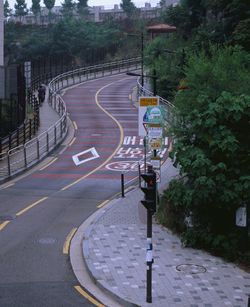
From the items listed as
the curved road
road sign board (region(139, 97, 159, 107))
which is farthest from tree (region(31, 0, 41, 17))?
road sign board (region(139, 97, 159, 107))

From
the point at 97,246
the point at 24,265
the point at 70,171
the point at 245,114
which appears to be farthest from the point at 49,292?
the point at 70,171

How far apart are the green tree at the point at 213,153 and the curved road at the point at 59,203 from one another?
3.72 m

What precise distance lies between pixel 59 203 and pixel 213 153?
8.90 m

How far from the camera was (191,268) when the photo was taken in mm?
13516

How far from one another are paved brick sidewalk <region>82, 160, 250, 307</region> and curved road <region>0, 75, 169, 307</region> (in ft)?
2.74

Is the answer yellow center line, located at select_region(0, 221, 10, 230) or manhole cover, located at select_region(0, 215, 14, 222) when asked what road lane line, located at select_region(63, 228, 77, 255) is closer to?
yellow center line, located at select_region(0, 221, 10, 230)

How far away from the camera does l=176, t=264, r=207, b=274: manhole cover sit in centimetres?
1328

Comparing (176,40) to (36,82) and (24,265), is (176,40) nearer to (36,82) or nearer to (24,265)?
(36,82)

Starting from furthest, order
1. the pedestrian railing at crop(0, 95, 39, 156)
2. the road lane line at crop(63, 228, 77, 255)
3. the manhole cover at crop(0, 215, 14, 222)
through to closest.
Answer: the pedestrian railing at crop(0, 95, 39, 156) < the manhole cover at crop(0, 215, 14, 222) < the road lane line at crop(63, 228, 77, 255)

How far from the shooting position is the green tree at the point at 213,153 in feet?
46.3

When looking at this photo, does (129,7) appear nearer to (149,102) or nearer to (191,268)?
(149,102)

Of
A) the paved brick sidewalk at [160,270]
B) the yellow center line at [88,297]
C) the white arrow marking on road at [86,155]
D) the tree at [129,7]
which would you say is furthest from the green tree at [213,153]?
the tree at [129,7]

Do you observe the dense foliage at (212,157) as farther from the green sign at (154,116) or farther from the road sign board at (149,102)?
the road sign board at (149,102)

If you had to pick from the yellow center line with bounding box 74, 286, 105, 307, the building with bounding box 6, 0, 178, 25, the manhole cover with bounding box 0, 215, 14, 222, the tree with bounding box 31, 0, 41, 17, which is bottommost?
the manhole cover with bounding box 0, 215, 14, 222
